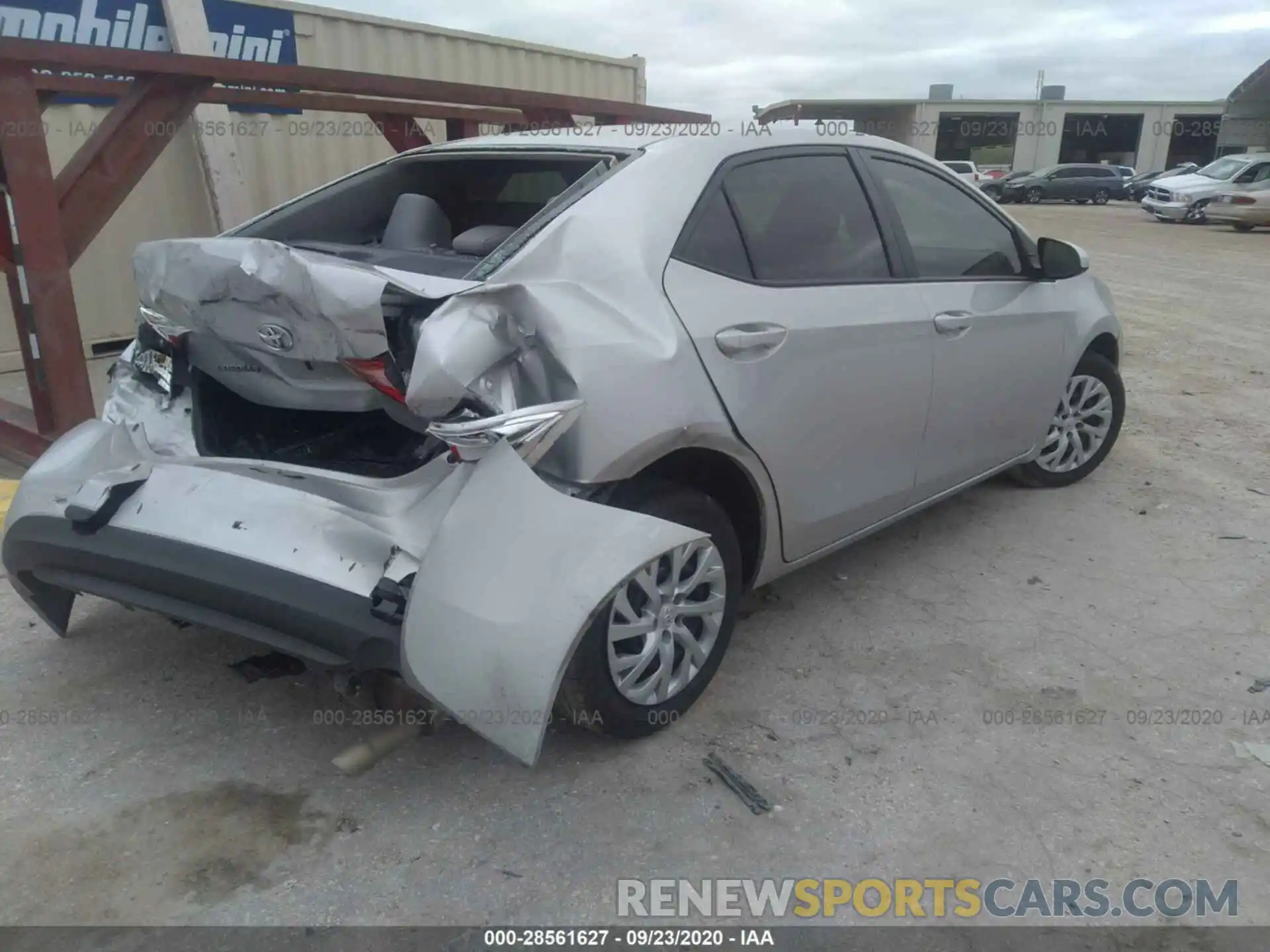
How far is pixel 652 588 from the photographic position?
246 centimetres

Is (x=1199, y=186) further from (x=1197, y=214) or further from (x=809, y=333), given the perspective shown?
(x=809, y=333)

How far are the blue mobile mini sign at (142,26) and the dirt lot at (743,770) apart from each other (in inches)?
169

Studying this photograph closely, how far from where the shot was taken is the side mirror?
12.4 ft

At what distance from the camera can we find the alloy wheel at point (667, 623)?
7.97 ft

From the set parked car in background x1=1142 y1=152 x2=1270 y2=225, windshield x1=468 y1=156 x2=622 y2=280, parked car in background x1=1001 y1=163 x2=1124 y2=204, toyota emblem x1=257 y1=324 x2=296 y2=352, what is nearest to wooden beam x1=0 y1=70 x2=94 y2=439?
toyota emblem x1=257 y1=324 x2=296 y2=352

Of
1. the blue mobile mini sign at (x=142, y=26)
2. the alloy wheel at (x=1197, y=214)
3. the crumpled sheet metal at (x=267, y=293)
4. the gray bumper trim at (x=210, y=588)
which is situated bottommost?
the alloy wheel at (x=1197, y=214)

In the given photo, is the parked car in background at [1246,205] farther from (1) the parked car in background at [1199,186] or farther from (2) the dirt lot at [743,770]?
(2) the dirt lot at [743,770]

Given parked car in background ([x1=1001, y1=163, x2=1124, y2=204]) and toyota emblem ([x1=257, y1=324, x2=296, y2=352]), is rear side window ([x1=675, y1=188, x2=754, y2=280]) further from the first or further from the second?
parked car in background ([x1=1001, y1=163, x2=1124, y2=204])

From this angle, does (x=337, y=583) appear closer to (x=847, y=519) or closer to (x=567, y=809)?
(x=567, y=809)

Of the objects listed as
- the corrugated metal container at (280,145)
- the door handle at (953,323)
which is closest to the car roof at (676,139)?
the door handle at (953,323)

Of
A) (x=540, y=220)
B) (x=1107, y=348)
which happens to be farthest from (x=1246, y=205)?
(x=540, y=220)

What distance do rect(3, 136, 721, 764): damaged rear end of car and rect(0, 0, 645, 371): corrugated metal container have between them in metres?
4.66

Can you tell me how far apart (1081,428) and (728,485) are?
100 inches

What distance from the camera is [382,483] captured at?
2.32 m
